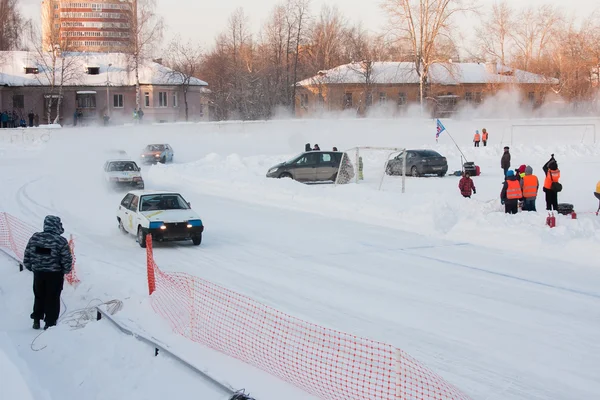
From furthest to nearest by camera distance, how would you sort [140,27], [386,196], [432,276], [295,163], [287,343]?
1. [140,27]
2. [295,163]
3. [386,196]
4. [432,276]
5. [287,343]

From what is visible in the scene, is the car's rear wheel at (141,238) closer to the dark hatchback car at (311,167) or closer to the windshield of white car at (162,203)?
the windshield of white car at (162,203)

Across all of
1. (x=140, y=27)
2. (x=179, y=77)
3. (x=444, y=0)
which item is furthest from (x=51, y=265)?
(x=179, y=77)

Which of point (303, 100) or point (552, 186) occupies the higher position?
point (303, 100)

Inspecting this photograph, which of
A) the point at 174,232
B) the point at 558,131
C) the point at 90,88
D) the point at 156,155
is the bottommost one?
the point at 174,232

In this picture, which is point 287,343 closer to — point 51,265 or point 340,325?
point 340,325

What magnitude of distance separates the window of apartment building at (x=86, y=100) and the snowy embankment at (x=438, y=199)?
37.8m

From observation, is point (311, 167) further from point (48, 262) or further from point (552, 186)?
point (48, 262)

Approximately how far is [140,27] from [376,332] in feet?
207

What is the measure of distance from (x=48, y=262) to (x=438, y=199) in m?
12.6

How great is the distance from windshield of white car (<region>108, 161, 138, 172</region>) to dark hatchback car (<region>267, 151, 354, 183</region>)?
5.83 metres

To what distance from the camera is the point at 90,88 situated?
72.4 m

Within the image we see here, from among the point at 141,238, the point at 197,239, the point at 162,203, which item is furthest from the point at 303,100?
the point at 141,238

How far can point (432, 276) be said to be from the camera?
44.2ft

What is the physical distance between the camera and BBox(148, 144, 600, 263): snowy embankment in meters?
16.0
